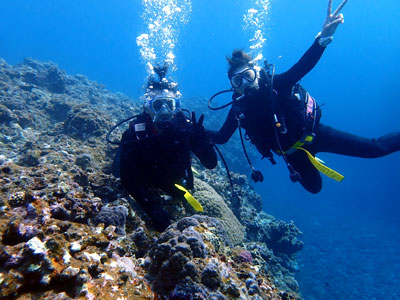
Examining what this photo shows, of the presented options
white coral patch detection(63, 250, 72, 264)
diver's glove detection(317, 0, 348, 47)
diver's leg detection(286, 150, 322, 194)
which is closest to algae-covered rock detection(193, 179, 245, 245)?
diver's leg detection(286, 150, 322, 194)

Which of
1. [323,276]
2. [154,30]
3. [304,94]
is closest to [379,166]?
[323,276]

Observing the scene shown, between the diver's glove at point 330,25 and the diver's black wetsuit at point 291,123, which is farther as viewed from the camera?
the diver's black wetsuit at point 291,123

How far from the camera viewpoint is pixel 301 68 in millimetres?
4883

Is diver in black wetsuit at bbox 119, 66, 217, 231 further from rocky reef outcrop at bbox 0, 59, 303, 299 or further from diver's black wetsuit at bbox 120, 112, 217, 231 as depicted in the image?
rocky reef outcrop at bbox 0, 59, 303, 299

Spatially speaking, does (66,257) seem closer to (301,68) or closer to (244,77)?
(244,77)

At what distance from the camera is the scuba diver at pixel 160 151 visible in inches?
169

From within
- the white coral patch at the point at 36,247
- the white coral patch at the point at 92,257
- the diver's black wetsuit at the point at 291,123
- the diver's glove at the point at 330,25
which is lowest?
the white coral patch at the point at 36,247

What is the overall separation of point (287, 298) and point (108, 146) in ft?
20.3

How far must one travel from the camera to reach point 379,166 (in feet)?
190

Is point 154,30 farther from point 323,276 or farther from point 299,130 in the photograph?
point 323,276

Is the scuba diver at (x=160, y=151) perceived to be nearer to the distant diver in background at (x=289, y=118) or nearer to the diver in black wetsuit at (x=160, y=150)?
the diver in black wetsuit at (x=160, y=150)

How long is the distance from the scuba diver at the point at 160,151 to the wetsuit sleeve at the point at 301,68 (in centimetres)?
219

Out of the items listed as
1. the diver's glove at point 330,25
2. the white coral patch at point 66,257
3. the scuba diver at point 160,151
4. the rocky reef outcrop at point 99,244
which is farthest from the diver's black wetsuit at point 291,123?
the white coral patch at point 66,257

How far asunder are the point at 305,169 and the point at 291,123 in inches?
59.1
